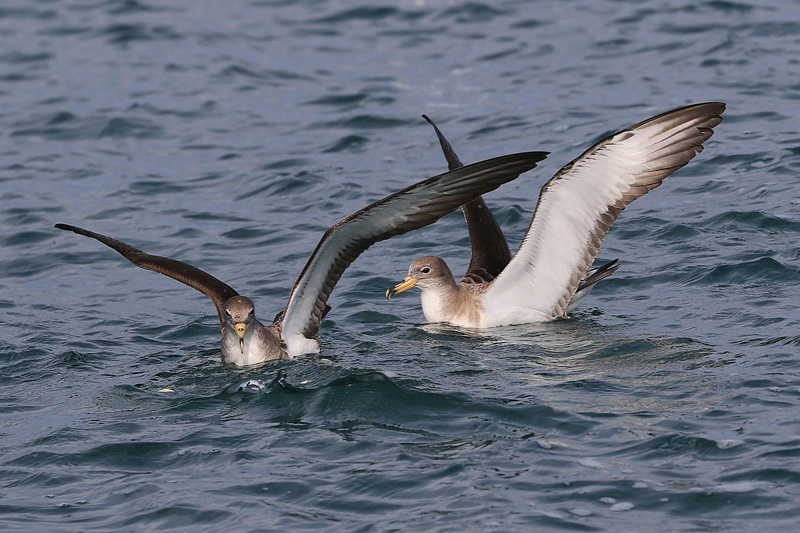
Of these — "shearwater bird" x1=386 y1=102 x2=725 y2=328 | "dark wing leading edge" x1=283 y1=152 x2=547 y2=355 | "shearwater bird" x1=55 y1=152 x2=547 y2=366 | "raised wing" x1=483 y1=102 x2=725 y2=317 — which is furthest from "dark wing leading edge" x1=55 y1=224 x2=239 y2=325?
"raised wing" x1=483 y1=102 x2=725 y2=317

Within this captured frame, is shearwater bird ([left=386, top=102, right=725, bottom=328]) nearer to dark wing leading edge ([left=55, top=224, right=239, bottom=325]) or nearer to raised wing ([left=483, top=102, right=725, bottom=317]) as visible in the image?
raised wing ([left=483, top=102, right=725, bottom=317])

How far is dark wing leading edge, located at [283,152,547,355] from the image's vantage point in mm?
8953

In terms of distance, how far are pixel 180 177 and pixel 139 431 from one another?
30.4 ft

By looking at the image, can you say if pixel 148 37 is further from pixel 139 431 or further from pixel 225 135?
pixel 139 431

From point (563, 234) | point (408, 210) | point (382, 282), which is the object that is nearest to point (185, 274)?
point (408, 210)

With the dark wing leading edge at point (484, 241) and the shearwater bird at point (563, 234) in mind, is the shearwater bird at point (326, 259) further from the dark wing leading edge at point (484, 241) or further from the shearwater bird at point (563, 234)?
the dark wing leading edge at point (484, 241)

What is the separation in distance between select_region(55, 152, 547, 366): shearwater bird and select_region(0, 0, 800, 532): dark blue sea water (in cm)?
37

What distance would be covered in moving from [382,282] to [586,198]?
3605 millimetres

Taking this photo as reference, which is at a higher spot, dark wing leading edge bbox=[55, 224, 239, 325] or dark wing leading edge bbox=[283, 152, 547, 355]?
dark wing leading edge bbox=[283, 152, 547, 355]

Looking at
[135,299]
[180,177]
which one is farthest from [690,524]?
[180,177]

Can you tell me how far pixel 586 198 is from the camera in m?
10.4

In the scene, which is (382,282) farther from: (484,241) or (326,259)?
(326,259)

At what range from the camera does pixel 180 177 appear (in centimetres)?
1766

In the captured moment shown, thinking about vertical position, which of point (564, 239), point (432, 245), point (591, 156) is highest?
point (591, 156)
